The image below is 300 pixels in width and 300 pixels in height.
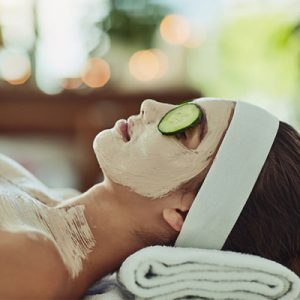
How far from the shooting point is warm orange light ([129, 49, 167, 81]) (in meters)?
4.74

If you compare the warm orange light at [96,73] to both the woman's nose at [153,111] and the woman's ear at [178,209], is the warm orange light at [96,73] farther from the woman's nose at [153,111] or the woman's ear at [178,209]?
the woman's ear at [178,209]

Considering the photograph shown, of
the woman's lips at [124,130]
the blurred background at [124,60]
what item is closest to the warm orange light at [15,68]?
the blurred background at [124,60]

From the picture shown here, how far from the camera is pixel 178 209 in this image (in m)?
1.39

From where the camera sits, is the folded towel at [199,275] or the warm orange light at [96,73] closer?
the folded towel at [199,275]

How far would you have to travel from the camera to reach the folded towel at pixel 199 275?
1.25 m

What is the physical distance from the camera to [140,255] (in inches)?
49.8

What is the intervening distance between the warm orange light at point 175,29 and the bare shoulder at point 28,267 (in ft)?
11.9

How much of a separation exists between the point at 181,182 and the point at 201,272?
0.68ft

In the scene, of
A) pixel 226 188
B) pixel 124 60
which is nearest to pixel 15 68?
pixel 124 60

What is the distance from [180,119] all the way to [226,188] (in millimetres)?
192

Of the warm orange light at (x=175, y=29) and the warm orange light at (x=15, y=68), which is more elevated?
the warm orange light at (x=175, y=29)

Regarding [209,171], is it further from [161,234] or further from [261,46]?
[261,46]

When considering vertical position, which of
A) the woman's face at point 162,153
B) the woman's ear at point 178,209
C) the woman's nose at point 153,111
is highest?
the woman's nose at point 153,111

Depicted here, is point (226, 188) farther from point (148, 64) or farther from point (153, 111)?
point (148, 64)
